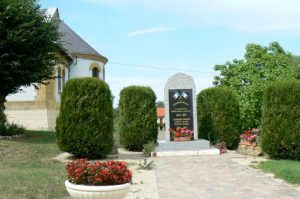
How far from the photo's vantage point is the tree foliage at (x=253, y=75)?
97.3 ft

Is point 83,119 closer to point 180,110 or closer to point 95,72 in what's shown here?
point 180,110

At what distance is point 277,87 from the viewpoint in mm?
14609

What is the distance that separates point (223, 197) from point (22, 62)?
13.2 metres

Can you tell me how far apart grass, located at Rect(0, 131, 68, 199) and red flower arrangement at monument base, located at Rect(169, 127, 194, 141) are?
14.7 feet

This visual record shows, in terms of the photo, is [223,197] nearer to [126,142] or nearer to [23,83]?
[126,142]

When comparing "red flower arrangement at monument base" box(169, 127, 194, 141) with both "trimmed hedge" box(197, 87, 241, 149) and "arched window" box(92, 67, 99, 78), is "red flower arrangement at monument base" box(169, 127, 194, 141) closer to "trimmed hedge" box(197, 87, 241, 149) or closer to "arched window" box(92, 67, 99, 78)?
"trimmed hedge" box(197, 87, 241, 149)

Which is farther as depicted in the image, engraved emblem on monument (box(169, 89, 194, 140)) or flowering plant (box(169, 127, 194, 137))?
engraved emblem on monument (box(169, 89, 194, 140))

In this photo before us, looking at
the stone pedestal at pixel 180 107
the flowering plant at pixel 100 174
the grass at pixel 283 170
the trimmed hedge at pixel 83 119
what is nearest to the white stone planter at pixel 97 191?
the flowering plant at pixel 100 174

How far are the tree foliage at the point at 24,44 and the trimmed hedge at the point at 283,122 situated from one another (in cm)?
1049

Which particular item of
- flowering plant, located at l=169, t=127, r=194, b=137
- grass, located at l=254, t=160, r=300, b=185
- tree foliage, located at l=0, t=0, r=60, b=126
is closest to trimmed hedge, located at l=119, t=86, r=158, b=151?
flowering plant, located at l=169, t=127, r=194, b=137

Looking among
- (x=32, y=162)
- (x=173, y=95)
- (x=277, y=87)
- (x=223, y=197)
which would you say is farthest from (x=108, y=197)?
(x=173, y=95)

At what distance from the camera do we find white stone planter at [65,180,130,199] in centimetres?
662

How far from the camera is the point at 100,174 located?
6777mm

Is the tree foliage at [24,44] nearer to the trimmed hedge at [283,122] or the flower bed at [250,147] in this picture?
the flower bed at [250,147]
